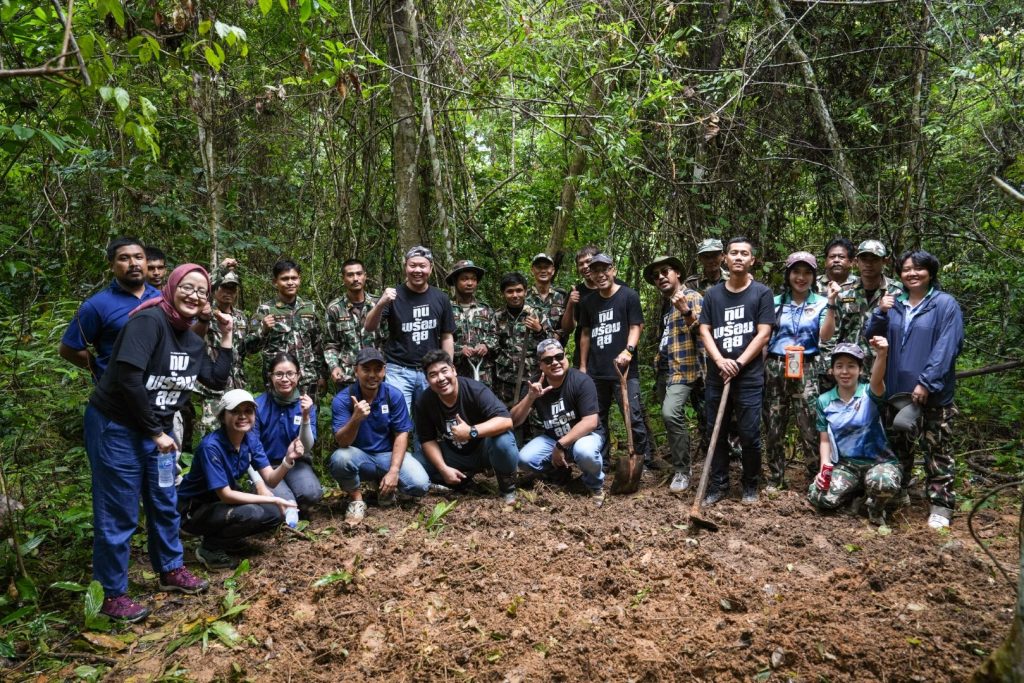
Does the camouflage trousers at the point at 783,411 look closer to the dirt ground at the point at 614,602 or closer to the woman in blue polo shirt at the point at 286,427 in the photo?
the dirt ground at the point at 614,602

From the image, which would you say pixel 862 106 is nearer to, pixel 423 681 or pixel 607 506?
pixel 607 506

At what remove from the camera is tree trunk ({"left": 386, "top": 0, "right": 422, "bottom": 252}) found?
747cm

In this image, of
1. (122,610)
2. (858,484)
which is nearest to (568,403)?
(858,484)

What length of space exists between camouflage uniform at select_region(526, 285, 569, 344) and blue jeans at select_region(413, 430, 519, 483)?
1575mm

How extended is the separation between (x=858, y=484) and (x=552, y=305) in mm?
3281

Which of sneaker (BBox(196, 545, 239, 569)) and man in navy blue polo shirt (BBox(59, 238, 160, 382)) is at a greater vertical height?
man in navy blue polo shirt (BBox(59, 238, 160, 382))

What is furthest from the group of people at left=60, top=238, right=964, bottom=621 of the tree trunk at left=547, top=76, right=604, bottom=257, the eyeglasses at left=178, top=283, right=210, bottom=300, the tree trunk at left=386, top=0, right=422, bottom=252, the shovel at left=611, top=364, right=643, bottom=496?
the tree trunk at left=547, top=76, right=604, bottom=257

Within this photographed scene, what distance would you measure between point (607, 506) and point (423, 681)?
8.07 feet

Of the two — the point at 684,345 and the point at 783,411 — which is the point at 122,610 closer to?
the point at 684,345

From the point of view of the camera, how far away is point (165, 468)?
4453mm

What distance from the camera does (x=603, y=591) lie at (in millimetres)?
4375

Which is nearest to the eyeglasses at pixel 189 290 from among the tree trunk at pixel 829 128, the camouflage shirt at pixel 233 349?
the camouflage shirt at pixel 233 349

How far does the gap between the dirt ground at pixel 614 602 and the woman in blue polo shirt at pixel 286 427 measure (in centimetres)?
41

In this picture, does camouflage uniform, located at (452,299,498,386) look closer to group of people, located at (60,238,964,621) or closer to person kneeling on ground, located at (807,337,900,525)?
group of people, located at (60,238,964,621)
